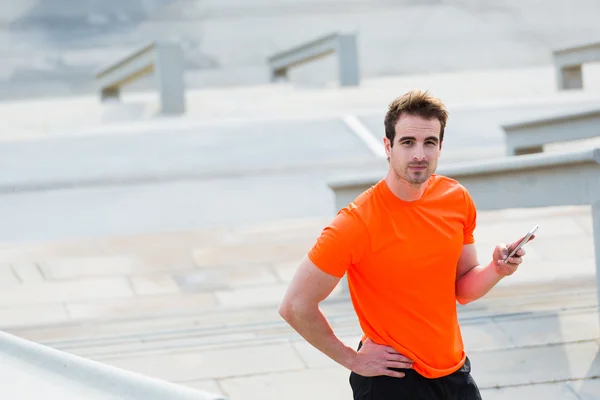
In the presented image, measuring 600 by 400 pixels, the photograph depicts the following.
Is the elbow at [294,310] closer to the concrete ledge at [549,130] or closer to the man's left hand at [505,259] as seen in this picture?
the man's left hand at [505,259]

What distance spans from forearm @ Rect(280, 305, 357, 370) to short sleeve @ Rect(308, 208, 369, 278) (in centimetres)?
16

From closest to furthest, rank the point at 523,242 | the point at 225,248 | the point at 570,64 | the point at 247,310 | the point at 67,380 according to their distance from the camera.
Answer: the point at 67,380, the point at 523,242, the point at 247,310, the point at 225,248, the point at 570,64

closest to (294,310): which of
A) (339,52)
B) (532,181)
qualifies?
(532,181)

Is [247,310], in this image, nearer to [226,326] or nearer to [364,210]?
[226,326]

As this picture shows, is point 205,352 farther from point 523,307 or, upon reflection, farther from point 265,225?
point 265,225

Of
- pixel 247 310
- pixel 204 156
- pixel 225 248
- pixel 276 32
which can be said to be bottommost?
pixel 247 310

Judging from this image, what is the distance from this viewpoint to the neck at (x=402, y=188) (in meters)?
2.99

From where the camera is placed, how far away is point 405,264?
2971 millimetres

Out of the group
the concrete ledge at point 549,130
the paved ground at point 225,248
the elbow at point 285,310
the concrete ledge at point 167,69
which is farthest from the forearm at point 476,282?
the concrete ledge at point 167,69

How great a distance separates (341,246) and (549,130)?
627cm

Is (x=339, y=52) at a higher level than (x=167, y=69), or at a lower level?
higher

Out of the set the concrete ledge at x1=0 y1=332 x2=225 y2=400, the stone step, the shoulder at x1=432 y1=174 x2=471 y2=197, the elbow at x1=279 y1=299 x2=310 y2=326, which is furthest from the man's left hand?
the stone step

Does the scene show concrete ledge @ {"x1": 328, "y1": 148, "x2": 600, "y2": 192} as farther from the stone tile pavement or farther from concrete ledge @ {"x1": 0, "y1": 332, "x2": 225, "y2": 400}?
concrete ledge @ {"x1": 0, "y1": 332, "x2": 225, "y2": 400}

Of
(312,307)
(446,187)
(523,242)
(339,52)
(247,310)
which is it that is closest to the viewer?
(523,242)
